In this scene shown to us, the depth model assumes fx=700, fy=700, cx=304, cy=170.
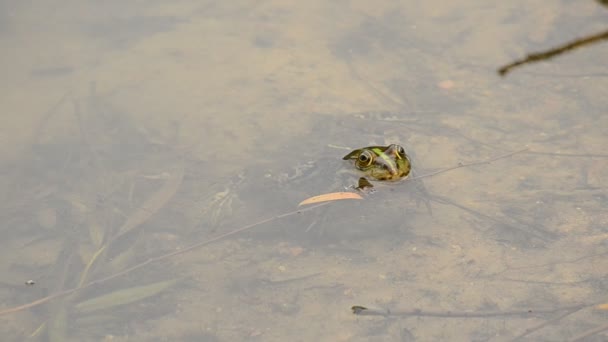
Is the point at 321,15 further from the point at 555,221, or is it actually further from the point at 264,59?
the point at 555,221

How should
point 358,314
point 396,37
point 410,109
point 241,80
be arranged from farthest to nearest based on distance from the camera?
point 396,37
point 241,80
point 410,109
point 358,314

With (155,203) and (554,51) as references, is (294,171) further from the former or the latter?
(554,51)

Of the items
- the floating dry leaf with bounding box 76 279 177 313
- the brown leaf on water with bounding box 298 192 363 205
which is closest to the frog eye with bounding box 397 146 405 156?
the brown leaf on water with bounding box 298 192 363 205

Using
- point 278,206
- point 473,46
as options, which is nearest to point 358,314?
point 278,206

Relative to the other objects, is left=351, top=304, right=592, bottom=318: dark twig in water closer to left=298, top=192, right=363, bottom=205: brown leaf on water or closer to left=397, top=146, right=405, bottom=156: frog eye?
left=298, top=192, right=363, bottom=205: brown leaf on water

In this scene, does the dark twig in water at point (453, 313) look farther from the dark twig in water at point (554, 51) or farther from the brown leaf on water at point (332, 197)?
the dark twig in water at point (554, 51)

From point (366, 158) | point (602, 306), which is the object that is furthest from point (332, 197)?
point (602, 306)

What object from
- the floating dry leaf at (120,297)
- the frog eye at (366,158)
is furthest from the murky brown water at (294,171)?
the frog eye at (366,158)
